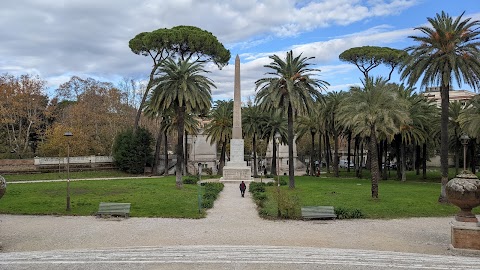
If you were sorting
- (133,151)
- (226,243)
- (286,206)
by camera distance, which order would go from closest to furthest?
(226,243)
(286,206)
(133,151)

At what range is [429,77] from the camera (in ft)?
79.8

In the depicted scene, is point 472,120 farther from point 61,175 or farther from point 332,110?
point 61,175

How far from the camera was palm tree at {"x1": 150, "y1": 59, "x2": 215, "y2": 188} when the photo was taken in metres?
29.7

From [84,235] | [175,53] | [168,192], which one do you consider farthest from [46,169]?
[84,235]

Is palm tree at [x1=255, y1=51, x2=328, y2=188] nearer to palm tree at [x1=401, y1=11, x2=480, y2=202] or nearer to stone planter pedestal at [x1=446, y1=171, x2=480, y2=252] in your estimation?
palm tree at [x1=401, y1=11, x2=480, y2=202]

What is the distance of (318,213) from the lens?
60.5 feet

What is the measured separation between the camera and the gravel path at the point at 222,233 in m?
13.3

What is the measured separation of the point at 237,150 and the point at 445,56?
73.8 ft

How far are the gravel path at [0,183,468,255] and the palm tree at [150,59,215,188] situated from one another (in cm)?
1230

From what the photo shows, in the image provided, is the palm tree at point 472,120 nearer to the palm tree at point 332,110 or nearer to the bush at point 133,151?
the palm tree at point 332,110

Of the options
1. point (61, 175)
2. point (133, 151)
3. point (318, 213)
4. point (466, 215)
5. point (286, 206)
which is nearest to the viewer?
point (466, 215)

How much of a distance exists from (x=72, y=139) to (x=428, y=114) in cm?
3973

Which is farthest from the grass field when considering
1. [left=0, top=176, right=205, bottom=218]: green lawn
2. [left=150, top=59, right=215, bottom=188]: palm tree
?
[left=150, top=59, right=215, bottom=188]: palm tree

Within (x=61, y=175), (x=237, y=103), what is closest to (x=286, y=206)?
(x=237, y=103)
